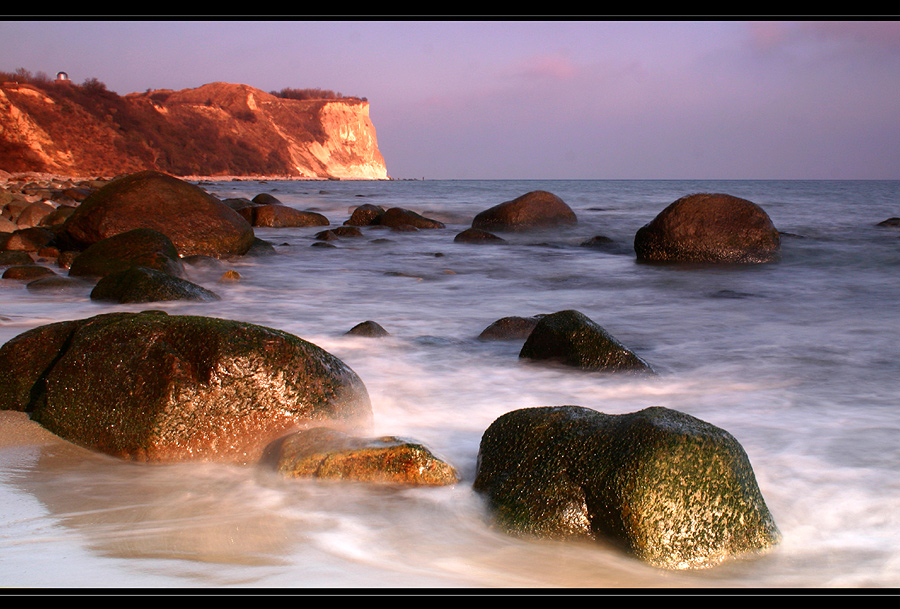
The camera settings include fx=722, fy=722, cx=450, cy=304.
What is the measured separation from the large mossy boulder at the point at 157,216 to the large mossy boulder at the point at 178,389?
544cm

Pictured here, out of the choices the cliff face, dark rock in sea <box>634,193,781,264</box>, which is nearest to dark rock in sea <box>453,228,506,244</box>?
dark rock in sea <box>634,193,781,264</box>

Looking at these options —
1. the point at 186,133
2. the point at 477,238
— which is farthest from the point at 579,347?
the point at 186,133

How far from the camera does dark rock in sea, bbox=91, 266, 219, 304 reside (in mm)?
5457

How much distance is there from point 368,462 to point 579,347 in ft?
5.89

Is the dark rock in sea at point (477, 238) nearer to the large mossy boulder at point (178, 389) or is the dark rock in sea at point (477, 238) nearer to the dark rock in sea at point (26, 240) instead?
the dark rock in sea at point (26, 240)

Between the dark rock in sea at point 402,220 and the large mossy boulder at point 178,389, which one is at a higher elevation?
the dark rock in sea at point 402,220

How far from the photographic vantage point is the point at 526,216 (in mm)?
13523

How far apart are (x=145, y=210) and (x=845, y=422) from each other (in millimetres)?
7197

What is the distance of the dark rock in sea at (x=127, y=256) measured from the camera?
6418mm

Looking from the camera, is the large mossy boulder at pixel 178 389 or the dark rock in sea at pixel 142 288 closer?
the large mossy boulder at pixel 178 389

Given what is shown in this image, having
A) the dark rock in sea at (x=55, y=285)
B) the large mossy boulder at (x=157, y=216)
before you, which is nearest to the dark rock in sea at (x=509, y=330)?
the dark rock in sea at (x=55, y=285)

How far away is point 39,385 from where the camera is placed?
2852 mm

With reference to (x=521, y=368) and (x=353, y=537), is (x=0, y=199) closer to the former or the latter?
(x=521, y=368)
